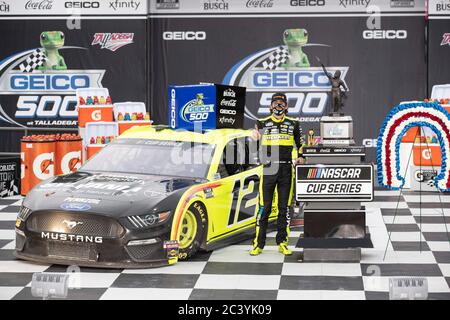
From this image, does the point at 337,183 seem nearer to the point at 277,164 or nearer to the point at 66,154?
the point at 277,164

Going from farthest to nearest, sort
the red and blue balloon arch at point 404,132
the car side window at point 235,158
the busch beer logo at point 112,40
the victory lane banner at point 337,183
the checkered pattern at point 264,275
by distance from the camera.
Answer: the busch beer logo at point 112,40, the car side window at point 235,158, the red and blue balloon arch at point 404,132, the victory lane banner at point 337,183, the checkered pattern at point 264,275

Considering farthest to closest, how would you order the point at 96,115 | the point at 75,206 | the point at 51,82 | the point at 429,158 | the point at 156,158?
the point at 51,82 < the point at 96,115 < the point at 429,158 < the point at 156,158 < the point at 75,206

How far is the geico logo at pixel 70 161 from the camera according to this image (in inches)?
571

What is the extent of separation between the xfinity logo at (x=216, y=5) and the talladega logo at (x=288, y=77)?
106 centimetres

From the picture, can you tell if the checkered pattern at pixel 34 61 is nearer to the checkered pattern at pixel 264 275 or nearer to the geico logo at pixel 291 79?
the geico logo at pixel 291 79

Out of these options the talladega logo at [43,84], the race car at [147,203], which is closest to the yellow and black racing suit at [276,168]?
the race car at [147,203]

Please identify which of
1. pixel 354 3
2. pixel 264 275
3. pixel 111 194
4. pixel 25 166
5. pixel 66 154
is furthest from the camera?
pixel 354 3

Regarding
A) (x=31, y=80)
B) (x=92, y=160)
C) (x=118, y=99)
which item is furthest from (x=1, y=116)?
(x=92, y=160)

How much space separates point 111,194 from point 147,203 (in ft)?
1.33

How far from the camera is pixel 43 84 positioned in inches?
723

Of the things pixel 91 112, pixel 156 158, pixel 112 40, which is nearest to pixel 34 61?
pixel 112 40

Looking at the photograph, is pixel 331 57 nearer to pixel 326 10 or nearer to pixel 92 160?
pixel 326 10

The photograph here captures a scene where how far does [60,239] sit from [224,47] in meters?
9.71

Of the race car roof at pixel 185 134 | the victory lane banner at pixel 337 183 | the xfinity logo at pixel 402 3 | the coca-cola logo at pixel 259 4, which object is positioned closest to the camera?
the victory lane banner at pixel 337 183
